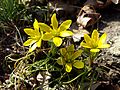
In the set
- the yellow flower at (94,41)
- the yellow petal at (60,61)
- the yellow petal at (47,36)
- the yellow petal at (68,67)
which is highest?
the yellow petal at (47,36)

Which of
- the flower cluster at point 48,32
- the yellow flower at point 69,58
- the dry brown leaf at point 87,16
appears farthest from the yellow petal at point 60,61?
the dry brown leaf at point 87,16

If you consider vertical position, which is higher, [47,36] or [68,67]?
[47,36]

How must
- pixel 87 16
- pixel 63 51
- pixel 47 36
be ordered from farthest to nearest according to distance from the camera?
pixel 87 16
pixel 63 51
pixel 47 36

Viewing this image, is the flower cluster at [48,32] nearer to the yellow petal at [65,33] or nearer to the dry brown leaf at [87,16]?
the yellow petal at [65,33]

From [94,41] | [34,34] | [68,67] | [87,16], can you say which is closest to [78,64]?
[68,67]

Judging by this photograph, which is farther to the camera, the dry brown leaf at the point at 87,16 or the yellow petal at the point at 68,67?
the dry brown leaf at the point at 87,16

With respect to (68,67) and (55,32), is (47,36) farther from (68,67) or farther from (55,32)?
(68,67)

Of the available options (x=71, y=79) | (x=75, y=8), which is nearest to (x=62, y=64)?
(x=71, y=79)

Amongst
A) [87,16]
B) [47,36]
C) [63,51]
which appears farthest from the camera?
[87,16]

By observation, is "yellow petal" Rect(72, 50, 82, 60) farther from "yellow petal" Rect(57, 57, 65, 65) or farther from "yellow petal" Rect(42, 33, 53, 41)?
"yellow petal" Rect(42, 33, 53, 41)

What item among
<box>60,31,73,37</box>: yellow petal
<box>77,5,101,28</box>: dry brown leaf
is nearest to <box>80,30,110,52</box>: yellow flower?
<box>60,31,73,37</box>: yellow petal

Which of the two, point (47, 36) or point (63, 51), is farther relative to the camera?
point (63, 51)

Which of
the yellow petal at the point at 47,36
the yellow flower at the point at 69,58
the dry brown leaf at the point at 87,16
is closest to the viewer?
the yellow petal at the point at 47,36
